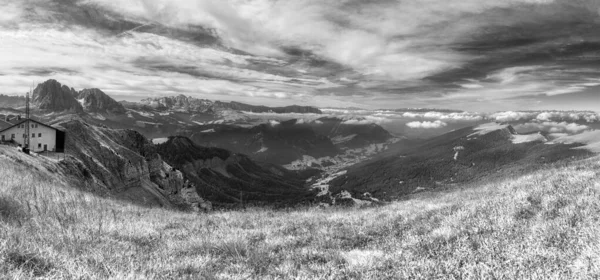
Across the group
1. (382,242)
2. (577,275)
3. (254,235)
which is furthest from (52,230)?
Result: (577,275)

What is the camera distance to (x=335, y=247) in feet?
22.7

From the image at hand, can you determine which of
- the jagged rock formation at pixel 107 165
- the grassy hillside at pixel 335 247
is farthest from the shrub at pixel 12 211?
the jagged rock formation at pixel 107 165

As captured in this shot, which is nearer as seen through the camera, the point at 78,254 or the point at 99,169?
the point at 78,254

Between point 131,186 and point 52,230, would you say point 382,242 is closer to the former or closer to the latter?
point 52,230

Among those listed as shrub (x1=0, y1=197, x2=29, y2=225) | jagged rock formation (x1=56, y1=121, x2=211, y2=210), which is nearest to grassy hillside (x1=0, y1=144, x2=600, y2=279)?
shrub (x1=0, y1=197, x2=29, y2=225)

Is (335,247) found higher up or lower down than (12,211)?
lower down

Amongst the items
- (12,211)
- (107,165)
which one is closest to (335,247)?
(12,211)

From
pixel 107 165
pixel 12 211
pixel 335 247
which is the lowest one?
pixel 107 165

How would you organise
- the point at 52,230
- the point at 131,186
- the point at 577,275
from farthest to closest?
the point at 131,186 < the point at 52,230 < the point at 577,275

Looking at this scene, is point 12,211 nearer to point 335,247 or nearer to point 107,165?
point 335,247

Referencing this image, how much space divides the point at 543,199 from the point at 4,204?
14236 millimetres

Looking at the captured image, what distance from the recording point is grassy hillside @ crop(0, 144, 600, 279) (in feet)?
13.1

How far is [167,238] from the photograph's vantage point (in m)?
7.53

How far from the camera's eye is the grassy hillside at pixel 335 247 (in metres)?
3.99
